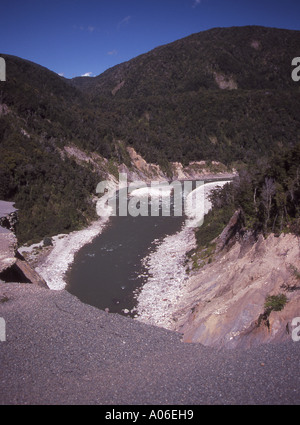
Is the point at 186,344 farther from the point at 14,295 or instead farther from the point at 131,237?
the point at 131,237

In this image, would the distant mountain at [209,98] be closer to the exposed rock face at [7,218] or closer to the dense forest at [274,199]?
the exposed rock face at [7,218]

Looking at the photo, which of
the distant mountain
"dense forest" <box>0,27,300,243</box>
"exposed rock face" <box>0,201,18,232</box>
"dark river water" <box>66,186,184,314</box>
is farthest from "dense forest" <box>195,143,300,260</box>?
the distant mountain

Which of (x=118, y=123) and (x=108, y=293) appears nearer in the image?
(x=108, y=293)

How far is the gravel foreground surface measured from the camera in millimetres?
5383

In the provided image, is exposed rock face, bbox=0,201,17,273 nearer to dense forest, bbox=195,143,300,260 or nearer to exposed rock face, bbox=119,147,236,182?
dense forest, bbox=195,143,300,260

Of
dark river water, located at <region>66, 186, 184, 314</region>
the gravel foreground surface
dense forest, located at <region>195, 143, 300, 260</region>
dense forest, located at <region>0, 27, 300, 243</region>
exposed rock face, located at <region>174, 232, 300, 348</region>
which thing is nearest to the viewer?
the gravel foreground surface

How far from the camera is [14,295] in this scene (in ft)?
30.7

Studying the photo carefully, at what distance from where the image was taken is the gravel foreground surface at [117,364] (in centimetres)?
538

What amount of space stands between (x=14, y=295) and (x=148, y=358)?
4864mm

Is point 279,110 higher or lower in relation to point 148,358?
higher

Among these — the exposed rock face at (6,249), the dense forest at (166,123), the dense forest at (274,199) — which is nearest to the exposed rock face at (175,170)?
the dense forest at (166,123)

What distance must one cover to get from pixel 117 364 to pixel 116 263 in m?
15.1

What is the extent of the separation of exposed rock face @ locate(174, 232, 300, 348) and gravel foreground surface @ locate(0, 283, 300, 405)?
1024 mm
